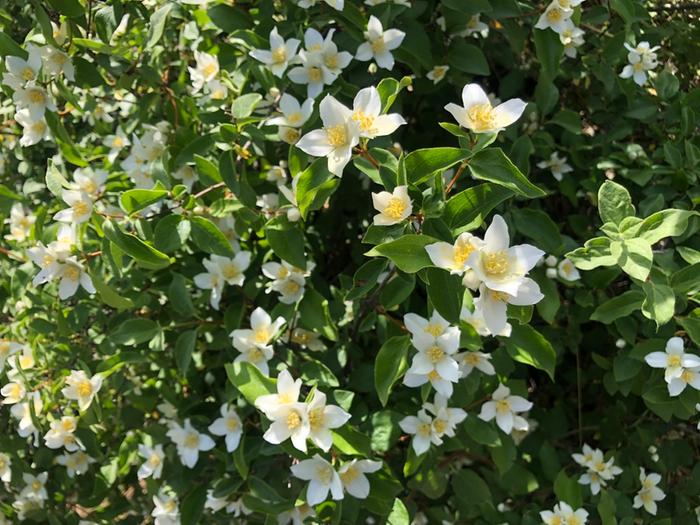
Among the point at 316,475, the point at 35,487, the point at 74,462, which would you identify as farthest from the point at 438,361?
the point at 35,487

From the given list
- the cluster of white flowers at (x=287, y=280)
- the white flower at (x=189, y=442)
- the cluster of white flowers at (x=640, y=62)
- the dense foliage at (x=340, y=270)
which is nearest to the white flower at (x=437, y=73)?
the dense foliage at (x=340, y=270)

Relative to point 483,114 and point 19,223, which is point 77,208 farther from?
point 483,114

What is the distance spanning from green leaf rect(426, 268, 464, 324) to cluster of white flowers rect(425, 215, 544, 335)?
1.2 inches

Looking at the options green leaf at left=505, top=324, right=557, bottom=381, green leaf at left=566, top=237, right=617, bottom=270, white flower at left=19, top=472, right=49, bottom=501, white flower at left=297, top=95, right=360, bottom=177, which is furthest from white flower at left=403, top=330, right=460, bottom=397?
white flower at left=19, top=472, right=49, bottom=501

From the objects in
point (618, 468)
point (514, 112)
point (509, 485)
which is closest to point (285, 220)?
point (514, 112)

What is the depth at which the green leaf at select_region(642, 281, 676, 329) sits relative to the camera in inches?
42.0

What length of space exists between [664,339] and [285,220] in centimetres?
80

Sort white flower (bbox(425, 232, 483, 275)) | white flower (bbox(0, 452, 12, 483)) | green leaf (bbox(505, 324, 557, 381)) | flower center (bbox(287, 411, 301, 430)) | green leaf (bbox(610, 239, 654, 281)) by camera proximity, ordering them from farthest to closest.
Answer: white flower (bbox(0, 452, 12, 483)) < green leaf (bbox(505, 324, 557, 381)) < flower center (bbox(287, 411, 301, 430)) < green leaf (bbox(610, 239, 654, 281)) < white flower (bbox(425, 232, 483, 275))

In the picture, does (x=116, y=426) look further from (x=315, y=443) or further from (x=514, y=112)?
(x=514, y=112)

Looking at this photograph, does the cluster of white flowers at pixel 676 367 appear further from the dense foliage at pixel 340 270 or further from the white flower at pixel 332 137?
the white flower at pixel 332 137

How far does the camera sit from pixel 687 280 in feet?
3.98

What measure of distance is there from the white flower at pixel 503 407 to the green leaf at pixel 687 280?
41 cm

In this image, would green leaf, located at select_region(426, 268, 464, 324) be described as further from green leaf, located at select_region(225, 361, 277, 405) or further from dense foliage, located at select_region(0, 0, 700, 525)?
green leaf, located at select_region(225, 361, 277, 405)

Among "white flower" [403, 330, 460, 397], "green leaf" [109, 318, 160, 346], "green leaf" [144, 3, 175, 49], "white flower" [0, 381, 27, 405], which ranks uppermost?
"green leaf" [144, 3, 175, 49]
